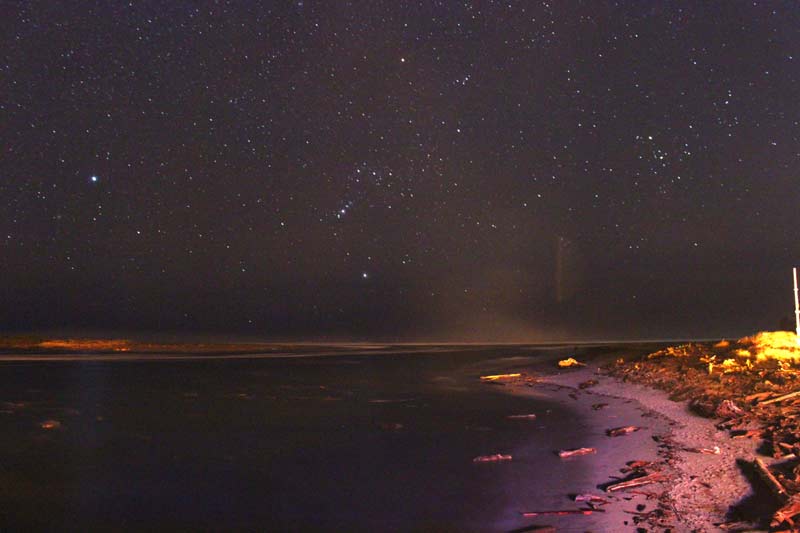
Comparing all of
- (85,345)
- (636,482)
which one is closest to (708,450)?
(636,482)

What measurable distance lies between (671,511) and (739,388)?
1343 cm

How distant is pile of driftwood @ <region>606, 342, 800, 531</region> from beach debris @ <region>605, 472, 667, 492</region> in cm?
170

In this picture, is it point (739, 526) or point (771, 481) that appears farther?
point (771, 481)

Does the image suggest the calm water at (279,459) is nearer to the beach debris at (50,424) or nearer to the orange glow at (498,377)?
the beach debris at (50,424)

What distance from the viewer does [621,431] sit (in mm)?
19250

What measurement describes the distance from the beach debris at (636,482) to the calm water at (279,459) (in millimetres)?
1207

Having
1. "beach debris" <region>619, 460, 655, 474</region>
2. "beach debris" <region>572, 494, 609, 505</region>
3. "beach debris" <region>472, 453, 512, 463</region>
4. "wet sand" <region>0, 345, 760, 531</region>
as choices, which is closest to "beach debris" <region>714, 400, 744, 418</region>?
"wet sand" <region>0, 345, 760, 531</region>

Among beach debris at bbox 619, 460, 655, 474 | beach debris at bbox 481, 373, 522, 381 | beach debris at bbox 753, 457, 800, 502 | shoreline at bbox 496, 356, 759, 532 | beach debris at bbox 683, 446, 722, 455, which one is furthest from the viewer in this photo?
beach debris at bbox 481, 373, 522, 381

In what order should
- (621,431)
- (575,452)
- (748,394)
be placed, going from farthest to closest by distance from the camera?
(748,394) < (621,431) < (575,452)

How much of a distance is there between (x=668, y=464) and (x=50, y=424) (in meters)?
18.6

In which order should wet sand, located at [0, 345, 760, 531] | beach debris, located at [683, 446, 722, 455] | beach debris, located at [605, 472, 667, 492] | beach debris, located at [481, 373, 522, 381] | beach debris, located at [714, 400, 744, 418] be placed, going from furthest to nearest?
1. beach debris, located at [481, 373, 522, 381]
2. beach debris, located at [714, 400, 744, 418]
3. beach debris, located at [683, 446, 722, 455]
4. beach debris, located at [605, 472, 667, 492]
5. wet sand, located at [0, 345, 760, 531]

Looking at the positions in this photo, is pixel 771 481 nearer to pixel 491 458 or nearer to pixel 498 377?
pixel 491 458

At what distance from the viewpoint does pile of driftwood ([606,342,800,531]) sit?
11.9m

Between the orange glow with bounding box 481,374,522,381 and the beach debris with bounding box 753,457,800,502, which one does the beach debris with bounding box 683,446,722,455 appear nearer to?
the beach debris with bounding box 753,457,800,502
